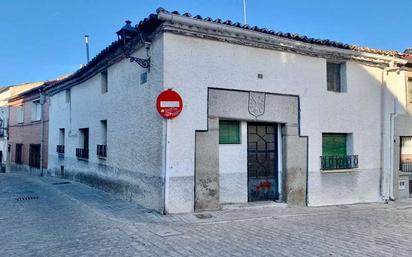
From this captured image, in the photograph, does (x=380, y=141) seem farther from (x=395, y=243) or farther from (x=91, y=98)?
(x=91, y=98)

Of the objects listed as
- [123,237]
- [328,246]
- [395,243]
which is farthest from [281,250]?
[123,237]

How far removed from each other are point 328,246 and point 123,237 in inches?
146

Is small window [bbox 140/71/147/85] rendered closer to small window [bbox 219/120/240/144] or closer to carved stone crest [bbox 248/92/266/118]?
small window [bbox 219/120/240/144]

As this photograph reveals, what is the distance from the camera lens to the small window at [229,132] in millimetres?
9152

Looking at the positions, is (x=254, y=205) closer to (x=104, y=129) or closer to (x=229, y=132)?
(x=229, y=132)

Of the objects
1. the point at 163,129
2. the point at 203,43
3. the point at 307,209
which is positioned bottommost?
the point at 307,209

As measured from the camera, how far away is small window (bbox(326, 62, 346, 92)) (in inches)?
432

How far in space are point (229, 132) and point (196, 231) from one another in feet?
10.3

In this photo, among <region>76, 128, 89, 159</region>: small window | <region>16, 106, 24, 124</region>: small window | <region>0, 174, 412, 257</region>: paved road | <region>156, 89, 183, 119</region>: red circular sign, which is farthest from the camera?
<region>16, 106, 24, 124</region>: small window

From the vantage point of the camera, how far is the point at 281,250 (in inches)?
227

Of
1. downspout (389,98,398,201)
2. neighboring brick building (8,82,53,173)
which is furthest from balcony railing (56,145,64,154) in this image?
downspout (389,98,398,201)

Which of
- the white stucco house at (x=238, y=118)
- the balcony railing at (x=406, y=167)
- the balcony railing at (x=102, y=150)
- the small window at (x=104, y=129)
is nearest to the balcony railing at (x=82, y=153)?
the white stucco house at (x=238, y=118)

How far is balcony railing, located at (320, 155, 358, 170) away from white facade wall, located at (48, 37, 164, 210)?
5.16 meters

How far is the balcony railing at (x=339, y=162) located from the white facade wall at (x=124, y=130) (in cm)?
516
